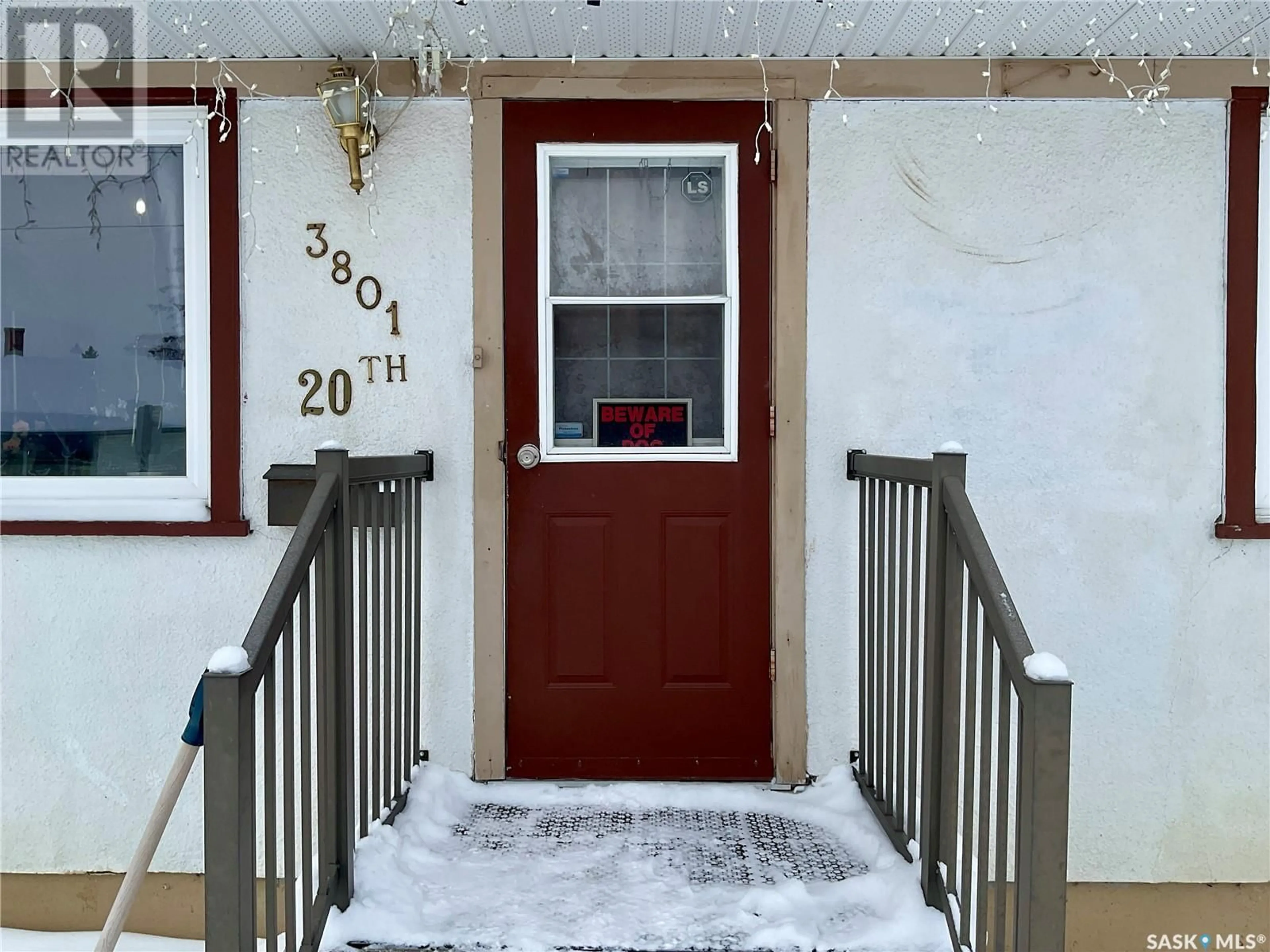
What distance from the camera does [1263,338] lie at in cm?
343

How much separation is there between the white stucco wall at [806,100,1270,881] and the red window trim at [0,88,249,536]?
2106 millimetres

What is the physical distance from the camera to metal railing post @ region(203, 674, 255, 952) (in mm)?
1819

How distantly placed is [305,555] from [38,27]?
2381 mm

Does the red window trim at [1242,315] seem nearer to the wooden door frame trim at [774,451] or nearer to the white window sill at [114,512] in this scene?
the wooden door frame trim at [774,451]

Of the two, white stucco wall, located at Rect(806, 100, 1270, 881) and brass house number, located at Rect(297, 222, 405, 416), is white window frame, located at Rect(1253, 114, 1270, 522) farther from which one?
brass house number, located at Rect(297, 222, 405, 416)

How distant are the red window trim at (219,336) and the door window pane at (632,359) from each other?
1173mm

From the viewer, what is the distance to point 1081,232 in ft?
11.1

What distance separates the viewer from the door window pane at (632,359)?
345 cm

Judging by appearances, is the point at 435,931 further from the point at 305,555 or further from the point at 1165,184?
the point at 1165,184

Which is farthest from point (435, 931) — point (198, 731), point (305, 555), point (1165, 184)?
point (1165, 184)

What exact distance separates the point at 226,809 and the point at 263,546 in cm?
173

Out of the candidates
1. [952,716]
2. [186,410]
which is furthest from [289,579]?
[186,410]

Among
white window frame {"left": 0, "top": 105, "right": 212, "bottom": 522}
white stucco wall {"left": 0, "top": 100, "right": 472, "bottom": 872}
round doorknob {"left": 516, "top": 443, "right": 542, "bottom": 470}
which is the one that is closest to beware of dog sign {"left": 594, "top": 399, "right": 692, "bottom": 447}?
round doorknob {"left": 516, "top": 443, "right": 542, "bottom": 470}

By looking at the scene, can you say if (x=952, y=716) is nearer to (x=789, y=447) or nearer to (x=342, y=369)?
(x=789, y=447)
